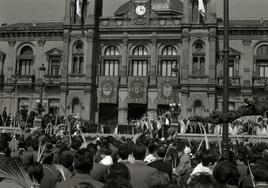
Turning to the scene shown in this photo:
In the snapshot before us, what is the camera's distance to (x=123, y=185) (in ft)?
15.0

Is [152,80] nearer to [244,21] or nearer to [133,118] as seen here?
[133,118]

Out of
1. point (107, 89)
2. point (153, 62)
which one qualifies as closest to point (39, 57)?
point (107, 89)

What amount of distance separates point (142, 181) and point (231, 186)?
5.41ft

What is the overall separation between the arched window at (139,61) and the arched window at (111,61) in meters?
1.92

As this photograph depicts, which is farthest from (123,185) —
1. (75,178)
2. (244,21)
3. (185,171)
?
(244,21)

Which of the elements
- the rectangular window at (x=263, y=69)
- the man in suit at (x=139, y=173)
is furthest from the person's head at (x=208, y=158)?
the rectangular window at (x=263, y=69)

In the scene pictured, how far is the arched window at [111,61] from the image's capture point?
53.2m

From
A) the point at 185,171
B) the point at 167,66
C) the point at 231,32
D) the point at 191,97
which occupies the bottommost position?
the point at 185,171

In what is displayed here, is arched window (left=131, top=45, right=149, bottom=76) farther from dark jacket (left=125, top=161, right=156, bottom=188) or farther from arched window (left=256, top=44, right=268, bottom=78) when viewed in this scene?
dark jacket (left=125, top=161, right=156, bottom=188)

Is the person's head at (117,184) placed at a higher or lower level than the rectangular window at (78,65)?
lower

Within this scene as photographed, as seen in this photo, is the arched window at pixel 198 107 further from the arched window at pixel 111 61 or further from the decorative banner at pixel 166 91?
the arched window at pixel 111 61

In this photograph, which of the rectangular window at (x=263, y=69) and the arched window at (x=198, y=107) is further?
the rectangular window at (x=263, y=69)

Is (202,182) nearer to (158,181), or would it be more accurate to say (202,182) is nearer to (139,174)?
(158,181)

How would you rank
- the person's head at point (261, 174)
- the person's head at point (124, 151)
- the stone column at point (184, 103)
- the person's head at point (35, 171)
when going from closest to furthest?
the person's head at point (261, 174) → the person's head at point (35, 171) → the person's head at point (124, 151) → the stone column at point (184, 103)
